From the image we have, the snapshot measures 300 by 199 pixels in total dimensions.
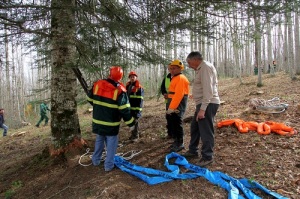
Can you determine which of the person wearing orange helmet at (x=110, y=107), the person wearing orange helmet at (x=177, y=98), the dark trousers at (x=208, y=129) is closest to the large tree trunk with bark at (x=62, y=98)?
the person wearing orange helmet at (x=110, y=107)

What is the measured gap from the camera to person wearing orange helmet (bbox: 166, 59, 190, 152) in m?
4.10

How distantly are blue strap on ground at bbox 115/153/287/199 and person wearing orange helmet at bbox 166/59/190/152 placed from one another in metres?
0.48

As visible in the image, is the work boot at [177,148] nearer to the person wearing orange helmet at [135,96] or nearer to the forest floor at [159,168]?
the forest floor at [159,168]

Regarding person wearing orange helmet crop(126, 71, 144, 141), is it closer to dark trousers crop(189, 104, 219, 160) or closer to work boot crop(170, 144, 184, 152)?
work boot crop(170, 144, 184, 152)

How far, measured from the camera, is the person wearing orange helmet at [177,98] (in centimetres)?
410

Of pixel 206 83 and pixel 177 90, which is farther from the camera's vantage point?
pixel 177 90

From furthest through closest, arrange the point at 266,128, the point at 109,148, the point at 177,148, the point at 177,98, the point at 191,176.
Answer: the point at 266,128, the point at 177,148, the point at 177,98, the point at 109,148, the point at 191,176

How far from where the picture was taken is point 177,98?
13.4ft

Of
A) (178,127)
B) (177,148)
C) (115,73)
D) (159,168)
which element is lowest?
(159,168)

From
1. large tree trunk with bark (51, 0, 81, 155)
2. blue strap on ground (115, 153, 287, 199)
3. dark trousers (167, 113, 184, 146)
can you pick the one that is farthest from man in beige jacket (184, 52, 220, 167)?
large tree trunk with bark (51, 0, 81, 155)

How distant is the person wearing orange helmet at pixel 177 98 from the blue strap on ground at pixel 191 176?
480 millimetres

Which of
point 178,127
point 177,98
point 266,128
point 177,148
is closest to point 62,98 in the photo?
point 177,98

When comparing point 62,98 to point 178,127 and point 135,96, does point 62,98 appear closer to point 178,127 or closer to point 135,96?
point 135,96

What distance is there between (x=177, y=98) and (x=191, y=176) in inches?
54.1
